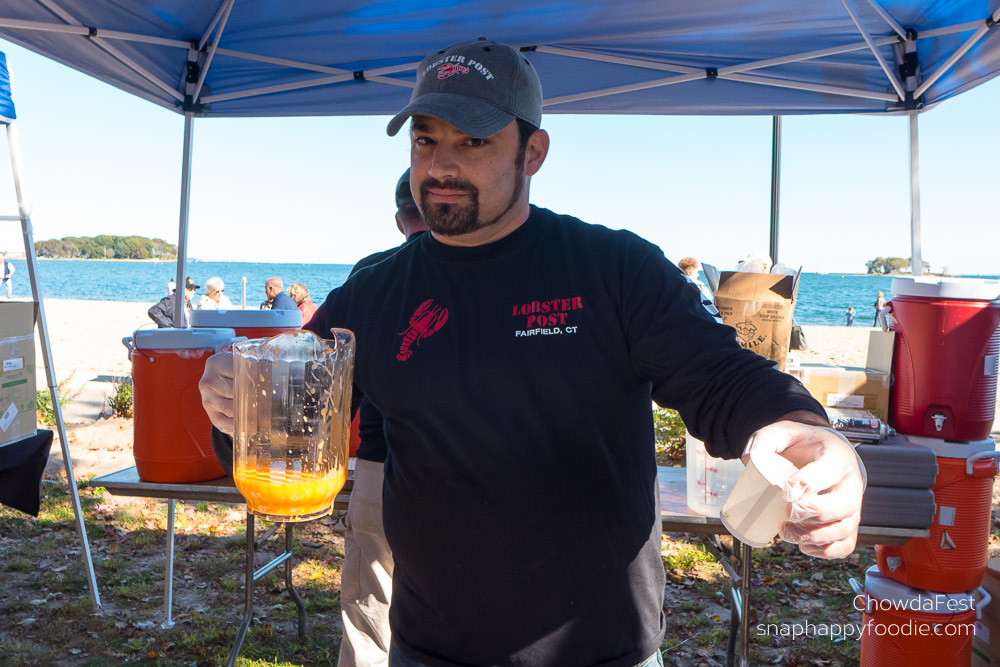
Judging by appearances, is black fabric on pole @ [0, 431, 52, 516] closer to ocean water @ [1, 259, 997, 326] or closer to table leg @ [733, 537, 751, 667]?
table leg @ [733, 537, 751, 667]

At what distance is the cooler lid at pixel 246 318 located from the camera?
2863mm

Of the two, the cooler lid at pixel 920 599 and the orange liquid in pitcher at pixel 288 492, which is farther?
the cooler lid at pixel 920 599

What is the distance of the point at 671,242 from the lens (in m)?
58.9

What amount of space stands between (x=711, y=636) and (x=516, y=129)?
345 cm

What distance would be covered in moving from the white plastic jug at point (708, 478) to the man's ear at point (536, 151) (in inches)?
55.1

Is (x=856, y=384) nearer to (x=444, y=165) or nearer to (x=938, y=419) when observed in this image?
(x=938, y=419)

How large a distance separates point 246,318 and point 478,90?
71.0 inches

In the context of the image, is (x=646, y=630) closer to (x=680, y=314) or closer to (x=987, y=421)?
(x=680, y=314)

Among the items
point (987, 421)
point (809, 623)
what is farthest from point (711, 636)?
point (987, 421)

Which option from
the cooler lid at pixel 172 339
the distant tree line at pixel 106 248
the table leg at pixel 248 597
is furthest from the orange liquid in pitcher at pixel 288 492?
the distant tree line at pixel 106 248

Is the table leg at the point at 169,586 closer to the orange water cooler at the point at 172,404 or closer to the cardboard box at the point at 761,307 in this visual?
the orange water cooler at the point at 172,404

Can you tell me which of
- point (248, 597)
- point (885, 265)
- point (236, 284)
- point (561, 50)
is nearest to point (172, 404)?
point (248, 597)

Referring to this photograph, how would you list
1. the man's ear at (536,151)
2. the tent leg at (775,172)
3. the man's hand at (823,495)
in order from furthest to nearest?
the tent leg at (775,172)
the man's ear at (536,151)
the man's hand at (823,495)

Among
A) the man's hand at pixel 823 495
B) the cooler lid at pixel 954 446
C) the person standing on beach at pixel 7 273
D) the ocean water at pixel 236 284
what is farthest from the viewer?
the ocean water at pixel 236 284
